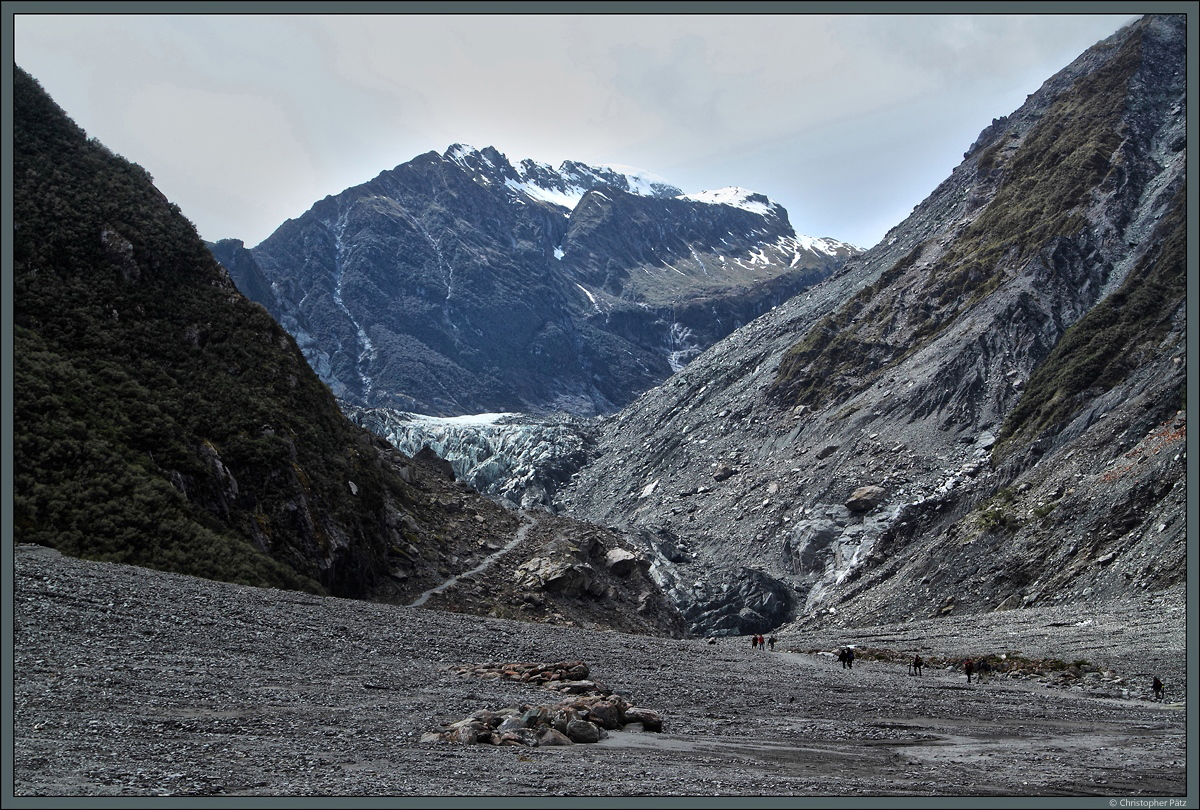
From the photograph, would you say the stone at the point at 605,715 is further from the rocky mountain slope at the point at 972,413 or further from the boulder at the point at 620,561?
the rocky mountain slope at the point at 972,413

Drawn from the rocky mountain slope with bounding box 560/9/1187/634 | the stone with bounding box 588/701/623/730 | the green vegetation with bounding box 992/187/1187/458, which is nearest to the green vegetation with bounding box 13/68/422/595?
the stone with bounding box 588/701/623/730

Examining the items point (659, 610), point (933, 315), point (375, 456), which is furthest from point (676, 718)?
point (933, 315)

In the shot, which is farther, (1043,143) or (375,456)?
(1043,143)

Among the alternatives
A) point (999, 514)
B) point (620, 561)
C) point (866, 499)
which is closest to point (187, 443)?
point (620, 561)

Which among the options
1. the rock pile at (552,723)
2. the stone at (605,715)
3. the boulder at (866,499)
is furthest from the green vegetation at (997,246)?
the stone at (605,715)

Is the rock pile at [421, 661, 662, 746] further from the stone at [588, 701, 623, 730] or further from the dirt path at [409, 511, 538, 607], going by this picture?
the dirt path at [409, 511, 538, 607]

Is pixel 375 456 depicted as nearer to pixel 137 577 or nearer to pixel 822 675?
pixel 137 577
